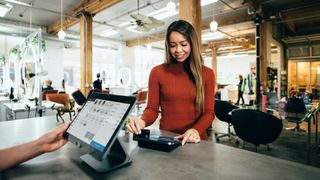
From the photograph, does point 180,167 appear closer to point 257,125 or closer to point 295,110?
point 257,125

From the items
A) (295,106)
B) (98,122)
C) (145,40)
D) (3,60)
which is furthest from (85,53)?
(98,122)

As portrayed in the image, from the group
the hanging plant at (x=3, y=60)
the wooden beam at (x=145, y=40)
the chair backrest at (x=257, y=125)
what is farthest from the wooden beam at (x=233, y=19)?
the hanging plant at (x=3, y=60)

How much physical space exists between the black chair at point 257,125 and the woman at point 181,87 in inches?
66.8

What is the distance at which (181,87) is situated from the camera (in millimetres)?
1445

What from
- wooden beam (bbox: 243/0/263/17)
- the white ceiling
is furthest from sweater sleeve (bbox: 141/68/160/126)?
wooden beam (bbox: 243/0/263/17)

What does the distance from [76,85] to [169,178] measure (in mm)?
13142

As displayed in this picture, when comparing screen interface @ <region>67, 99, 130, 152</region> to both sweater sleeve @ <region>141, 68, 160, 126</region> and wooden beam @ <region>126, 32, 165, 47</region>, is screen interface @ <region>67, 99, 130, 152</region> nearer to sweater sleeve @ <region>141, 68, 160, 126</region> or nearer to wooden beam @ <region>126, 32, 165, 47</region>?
sweater sleeve @ <region>141, 68, 160, 126</region>

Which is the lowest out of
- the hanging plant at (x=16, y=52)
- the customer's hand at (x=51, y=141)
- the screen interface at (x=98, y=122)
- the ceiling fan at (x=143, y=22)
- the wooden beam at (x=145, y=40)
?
the customer's hand at (x=51, y=141)

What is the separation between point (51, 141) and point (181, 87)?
85 cm

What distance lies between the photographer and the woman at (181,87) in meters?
1.40

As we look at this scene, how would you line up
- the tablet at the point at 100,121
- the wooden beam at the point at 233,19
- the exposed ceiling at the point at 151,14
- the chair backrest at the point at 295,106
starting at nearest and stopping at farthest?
the tablet at the point at 100,121
the chair backrest at the point at 295,106
the exposed ceiling at the point at 151,14
the wooden beam at the point at 233,19

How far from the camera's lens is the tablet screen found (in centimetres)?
74

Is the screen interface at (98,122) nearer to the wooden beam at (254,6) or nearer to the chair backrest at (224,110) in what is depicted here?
the chair backrest at (224,110)

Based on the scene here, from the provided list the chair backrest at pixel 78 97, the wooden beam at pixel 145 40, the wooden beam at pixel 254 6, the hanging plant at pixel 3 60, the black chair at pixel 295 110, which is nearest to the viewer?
the chair backrest at pixel 78 97
